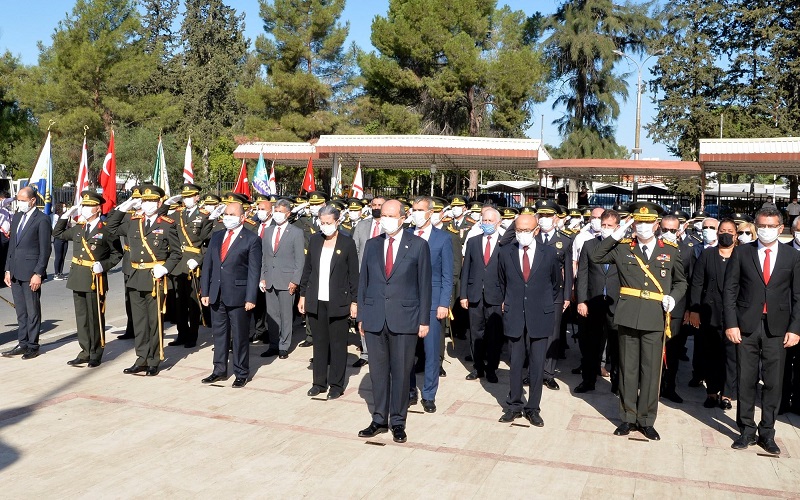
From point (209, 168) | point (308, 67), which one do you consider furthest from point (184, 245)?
point (209, 168)

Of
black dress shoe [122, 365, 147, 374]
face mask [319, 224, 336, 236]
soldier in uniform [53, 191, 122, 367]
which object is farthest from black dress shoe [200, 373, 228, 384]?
face mask [319, 224, 336, 236]

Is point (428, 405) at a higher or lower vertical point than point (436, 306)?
lower

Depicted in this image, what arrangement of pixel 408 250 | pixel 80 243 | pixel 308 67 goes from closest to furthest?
pixel 408 250, pixel 80 243, pixel 308 67

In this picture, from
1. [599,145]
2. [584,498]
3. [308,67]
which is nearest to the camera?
[584,498]

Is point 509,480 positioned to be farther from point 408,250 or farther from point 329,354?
point 329,354

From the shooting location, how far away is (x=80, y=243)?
29.7ft

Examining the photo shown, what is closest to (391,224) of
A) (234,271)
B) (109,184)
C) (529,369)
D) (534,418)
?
(529,369)

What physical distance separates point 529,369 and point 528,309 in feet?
1.76

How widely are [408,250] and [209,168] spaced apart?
46278mm

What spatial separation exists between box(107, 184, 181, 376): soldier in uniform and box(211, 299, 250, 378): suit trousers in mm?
698

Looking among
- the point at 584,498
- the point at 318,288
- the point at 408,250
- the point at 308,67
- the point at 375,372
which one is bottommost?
the point at 584,498

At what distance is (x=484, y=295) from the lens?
886 cm

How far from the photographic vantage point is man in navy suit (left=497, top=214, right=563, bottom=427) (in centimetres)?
706

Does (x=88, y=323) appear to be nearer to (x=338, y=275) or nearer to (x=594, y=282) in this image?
(x=338, y=275)
